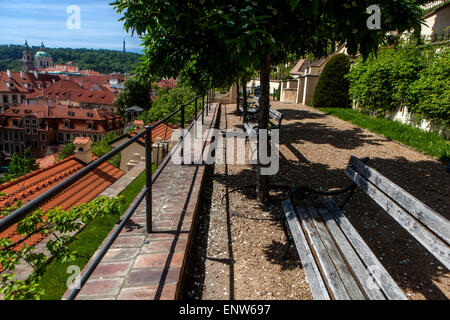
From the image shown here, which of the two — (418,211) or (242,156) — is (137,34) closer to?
(418,211)

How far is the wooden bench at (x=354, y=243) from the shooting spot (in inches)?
74.2

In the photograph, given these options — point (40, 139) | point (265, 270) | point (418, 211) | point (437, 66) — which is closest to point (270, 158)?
point (265, 270)

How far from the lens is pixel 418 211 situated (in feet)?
6.85

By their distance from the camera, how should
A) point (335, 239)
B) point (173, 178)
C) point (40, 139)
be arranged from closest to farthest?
point (335, 239), point (173, 178), point (40, 139)

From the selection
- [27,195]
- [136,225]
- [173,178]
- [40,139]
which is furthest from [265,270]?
[40,139]

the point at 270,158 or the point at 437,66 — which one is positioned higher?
the point at 437,66

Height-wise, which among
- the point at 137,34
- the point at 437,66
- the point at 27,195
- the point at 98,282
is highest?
the point at 437,66

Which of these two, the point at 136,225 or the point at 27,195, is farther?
the point at 27,195

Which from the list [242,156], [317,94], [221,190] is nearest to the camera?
[221,190]

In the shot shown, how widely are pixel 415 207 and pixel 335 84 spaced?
15587mm

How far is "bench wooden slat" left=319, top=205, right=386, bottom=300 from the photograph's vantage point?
1.89m

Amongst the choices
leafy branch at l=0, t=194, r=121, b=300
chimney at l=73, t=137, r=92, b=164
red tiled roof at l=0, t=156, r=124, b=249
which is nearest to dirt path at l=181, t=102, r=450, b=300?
leafy branch at l=0, t=194, r=121, b=300

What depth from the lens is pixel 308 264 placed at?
2.28 metres
